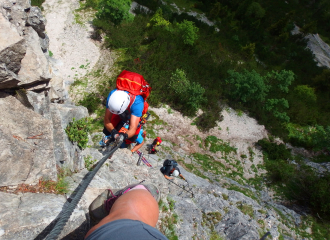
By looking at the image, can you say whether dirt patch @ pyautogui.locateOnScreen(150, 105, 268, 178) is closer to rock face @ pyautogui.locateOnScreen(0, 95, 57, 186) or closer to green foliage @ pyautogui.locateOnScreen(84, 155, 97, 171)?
green foliage @ pyautogui.locateOnScreen(84, 155, 97, 171)

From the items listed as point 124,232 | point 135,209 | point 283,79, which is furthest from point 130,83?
point 283,79

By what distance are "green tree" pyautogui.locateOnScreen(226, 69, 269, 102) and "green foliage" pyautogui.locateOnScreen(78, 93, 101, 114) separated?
31.2ft

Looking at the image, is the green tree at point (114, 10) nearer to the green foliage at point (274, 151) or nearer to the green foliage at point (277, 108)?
the green foliage at point (277, 108)

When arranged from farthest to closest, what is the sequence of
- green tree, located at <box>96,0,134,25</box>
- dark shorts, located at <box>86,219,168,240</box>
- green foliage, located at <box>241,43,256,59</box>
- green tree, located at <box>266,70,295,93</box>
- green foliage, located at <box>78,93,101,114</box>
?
green foliage, located at <box>241,43,256,59</box>, green tree, located at <box>96,0,134,25</box>, green tree, located at <box>266,70,295,93</box>, green foliage, located at <box>78,93,101,114</box>, dark shorts, located at <box>86,219,168,240</box>

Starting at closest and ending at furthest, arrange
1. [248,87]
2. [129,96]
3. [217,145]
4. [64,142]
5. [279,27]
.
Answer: [129,96] → [64,142] → [217,145] → [248,87] → [279,27]

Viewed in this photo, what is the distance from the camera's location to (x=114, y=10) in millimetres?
14555

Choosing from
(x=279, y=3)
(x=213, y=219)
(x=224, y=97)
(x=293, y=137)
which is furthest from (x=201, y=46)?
(x=279, y=3)

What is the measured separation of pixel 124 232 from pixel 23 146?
3066 mm

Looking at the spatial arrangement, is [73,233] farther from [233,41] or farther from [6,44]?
[233,41]

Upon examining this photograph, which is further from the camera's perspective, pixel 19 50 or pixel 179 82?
pixel 179 82

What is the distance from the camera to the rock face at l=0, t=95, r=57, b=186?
3.11 meters

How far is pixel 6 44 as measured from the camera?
3.71 m

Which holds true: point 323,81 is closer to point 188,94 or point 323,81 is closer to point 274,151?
point 274,151

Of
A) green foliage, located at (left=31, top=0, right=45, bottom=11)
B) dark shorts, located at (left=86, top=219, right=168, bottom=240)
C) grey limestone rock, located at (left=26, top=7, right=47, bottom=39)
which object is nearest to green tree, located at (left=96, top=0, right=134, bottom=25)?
green foliage, located at (left=31, top=0, right=45, bottom=11)
